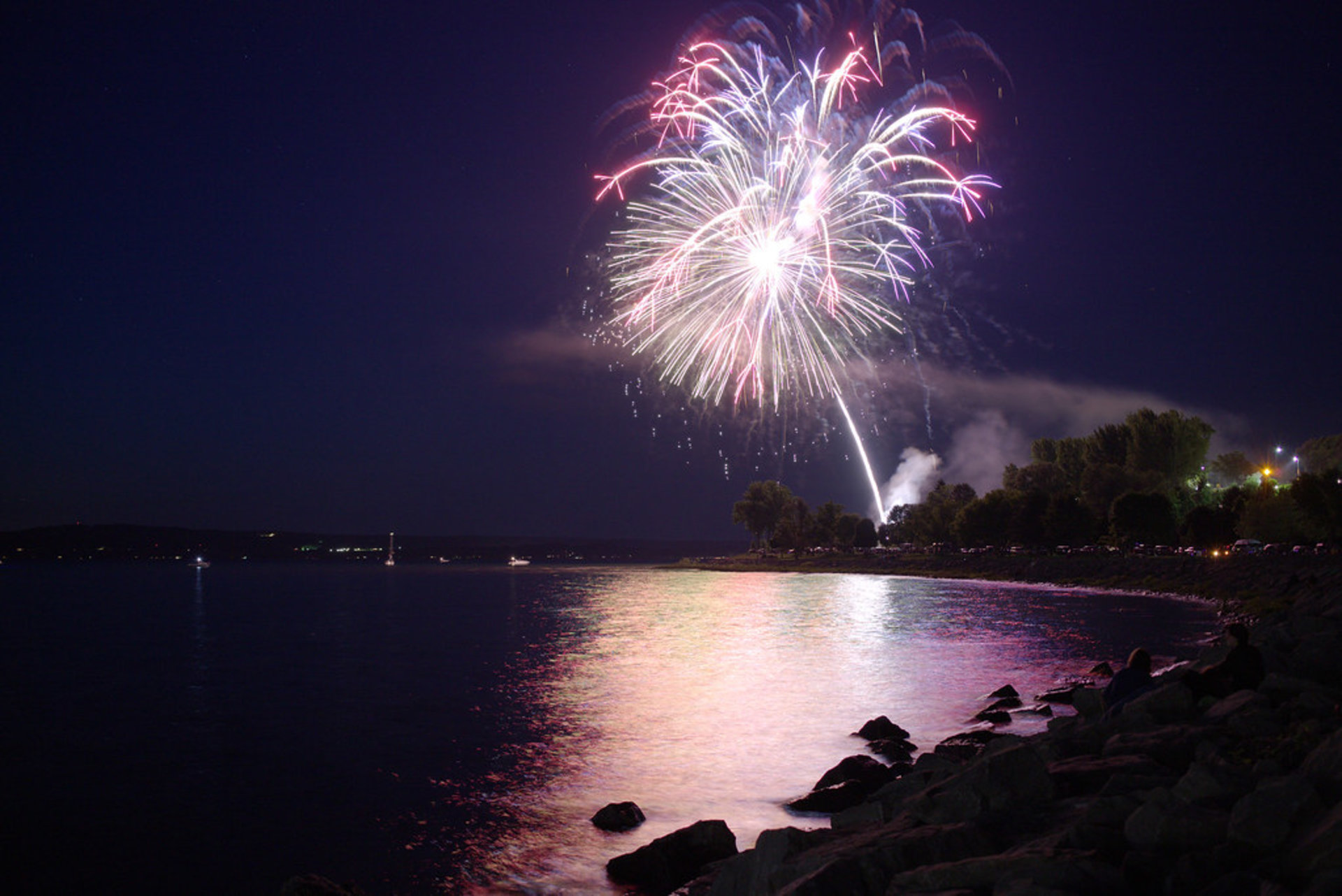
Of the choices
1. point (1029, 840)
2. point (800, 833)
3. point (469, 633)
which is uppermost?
point (1029, 840)

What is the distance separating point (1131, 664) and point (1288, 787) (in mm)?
9999

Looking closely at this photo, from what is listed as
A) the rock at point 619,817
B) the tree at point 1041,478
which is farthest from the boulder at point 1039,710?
the tree at point 1041,478

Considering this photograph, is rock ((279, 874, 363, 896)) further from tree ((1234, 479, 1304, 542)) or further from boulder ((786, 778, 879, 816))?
tree ((1234, 479, 1304, 542))

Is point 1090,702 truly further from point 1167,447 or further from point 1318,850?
point 1167,447

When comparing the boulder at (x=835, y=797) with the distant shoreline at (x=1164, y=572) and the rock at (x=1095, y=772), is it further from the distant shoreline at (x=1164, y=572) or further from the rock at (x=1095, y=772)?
the distant shoreline at (x=1164, y=572)

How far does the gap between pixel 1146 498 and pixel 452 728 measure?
104 metres

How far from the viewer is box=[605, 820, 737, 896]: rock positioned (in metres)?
13.1

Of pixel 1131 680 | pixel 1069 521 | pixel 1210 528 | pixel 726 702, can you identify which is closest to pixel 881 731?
pixel 726 702

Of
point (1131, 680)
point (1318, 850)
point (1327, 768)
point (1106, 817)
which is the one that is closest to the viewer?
point (1318, 850)

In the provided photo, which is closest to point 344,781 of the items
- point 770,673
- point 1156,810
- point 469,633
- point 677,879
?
point 677,879

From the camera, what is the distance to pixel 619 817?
1659 centimetres

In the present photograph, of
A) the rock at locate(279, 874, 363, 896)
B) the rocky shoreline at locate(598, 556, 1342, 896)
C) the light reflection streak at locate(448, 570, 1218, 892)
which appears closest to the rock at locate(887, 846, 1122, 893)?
the rocky shoreline at locate(598, 556, 1342, 896)

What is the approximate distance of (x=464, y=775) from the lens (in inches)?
827

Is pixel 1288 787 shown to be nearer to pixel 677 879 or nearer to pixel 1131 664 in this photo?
pixel 677 879
